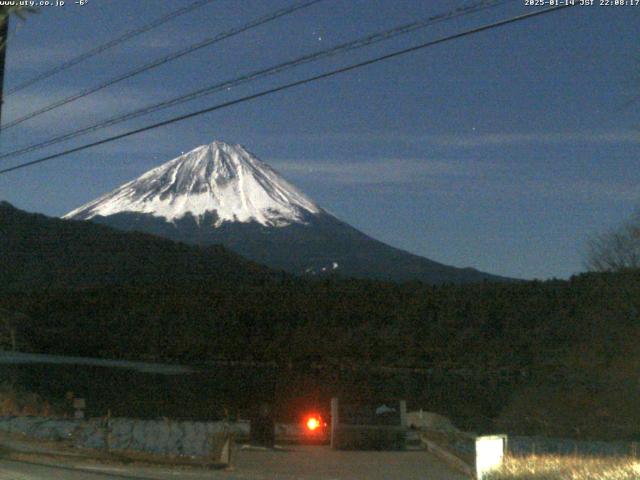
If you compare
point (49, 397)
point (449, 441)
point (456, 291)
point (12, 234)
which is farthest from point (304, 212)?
point (449, 441)

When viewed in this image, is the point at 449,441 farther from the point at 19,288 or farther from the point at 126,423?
the point at 19,288

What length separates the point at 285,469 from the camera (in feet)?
55.1

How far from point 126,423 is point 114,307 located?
A: 34.0 m

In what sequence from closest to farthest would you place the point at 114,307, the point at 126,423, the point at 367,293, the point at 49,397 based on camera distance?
the point at 126,423 → the point at 49,397 → the point at 114,307 → the point at 367,293

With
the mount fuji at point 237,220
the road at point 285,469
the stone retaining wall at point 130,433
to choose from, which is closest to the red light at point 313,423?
the stone retaining wall at point 130,433

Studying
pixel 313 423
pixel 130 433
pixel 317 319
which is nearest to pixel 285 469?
pixel 313 423

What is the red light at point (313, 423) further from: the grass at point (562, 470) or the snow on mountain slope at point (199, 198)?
the snow on mountain slope at point (199, 198)

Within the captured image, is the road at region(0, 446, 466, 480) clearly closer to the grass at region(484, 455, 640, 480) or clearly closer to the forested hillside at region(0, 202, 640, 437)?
the grass at region(484, 455, 640, 480)

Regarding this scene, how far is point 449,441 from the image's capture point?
928 inches

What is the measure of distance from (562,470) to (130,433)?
17.8 metres

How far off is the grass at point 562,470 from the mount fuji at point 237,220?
99692 mm

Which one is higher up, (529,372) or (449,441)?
(529,372)

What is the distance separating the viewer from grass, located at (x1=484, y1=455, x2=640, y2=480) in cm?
1068

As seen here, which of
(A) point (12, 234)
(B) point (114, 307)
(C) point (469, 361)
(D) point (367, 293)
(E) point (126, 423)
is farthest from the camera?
(A) point (12, 234)
